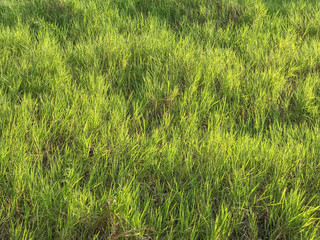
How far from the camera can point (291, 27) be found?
3.36 meters

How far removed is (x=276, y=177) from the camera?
1.78 m

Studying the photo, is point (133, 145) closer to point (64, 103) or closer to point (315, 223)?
point (64, 103)

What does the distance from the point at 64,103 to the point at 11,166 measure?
60 centimetres

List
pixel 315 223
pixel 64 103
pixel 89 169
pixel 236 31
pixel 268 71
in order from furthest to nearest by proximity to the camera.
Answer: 1. pixel 236 31
2. pixel 268 71
3. pixel 64 103
4. pixel 89 169
5. pixel 315 223

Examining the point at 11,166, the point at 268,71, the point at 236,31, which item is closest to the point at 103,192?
the point at 11,166

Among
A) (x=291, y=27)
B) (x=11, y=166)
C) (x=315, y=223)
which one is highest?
(x=291, y=27)

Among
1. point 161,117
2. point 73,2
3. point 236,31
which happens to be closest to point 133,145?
point 161,117

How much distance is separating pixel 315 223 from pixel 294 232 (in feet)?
0.64

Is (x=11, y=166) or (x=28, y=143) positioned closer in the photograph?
(x=11, y=166)

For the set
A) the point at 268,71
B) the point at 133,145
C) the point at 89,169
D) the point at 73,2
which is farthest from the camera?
the point at 73,2

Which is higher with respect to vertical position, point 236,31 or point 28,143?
point 236,31

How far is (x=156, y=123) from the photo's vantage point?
7.52 feet

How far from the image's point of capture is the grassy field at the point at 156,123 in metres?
1.59

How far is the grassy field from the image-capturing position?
159 centimetres
